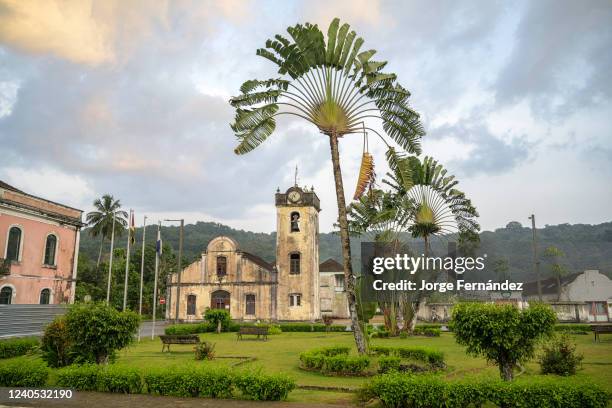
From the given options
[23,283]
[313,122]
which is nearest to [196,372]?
[313,122]

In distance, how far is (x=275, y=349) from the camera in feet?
60.3

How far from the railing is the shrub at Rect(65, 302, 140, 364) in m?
13.8

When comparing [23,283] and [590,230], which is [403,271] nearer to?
[23,283]

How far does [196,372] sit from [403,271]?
67.7 ft

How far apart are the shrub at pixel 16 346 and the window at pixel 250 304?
71.3 ft

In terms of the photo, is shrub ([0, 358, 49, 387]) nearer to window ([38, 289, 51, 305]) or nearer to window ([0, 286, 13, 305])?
window ([0, 286, 13, 305])

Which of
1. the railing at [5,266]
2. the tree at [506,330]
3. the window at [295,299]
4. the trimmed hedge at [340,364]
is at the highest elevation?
the railing at [5,266]

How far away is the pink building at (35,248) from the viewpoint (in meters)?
22.4

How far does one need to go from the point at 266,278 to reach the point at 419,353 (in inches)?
943

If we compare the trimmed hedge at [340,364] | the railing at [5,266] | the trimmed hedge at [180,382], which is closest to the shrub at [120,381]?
the trimmed hedge at [180,382]

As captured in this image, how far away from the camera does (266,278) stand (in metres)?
36.6

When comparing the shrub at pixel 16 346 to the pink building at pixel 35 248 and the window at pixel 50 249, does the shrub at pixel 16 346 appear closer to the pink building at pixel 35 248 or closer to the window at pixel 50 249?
the pink building at pixel 35 248

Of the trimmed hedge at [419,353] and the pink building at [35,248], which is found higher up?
the pink building at [35,248]

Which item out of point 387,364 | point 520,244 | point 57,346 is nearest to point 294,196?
point 387,364
